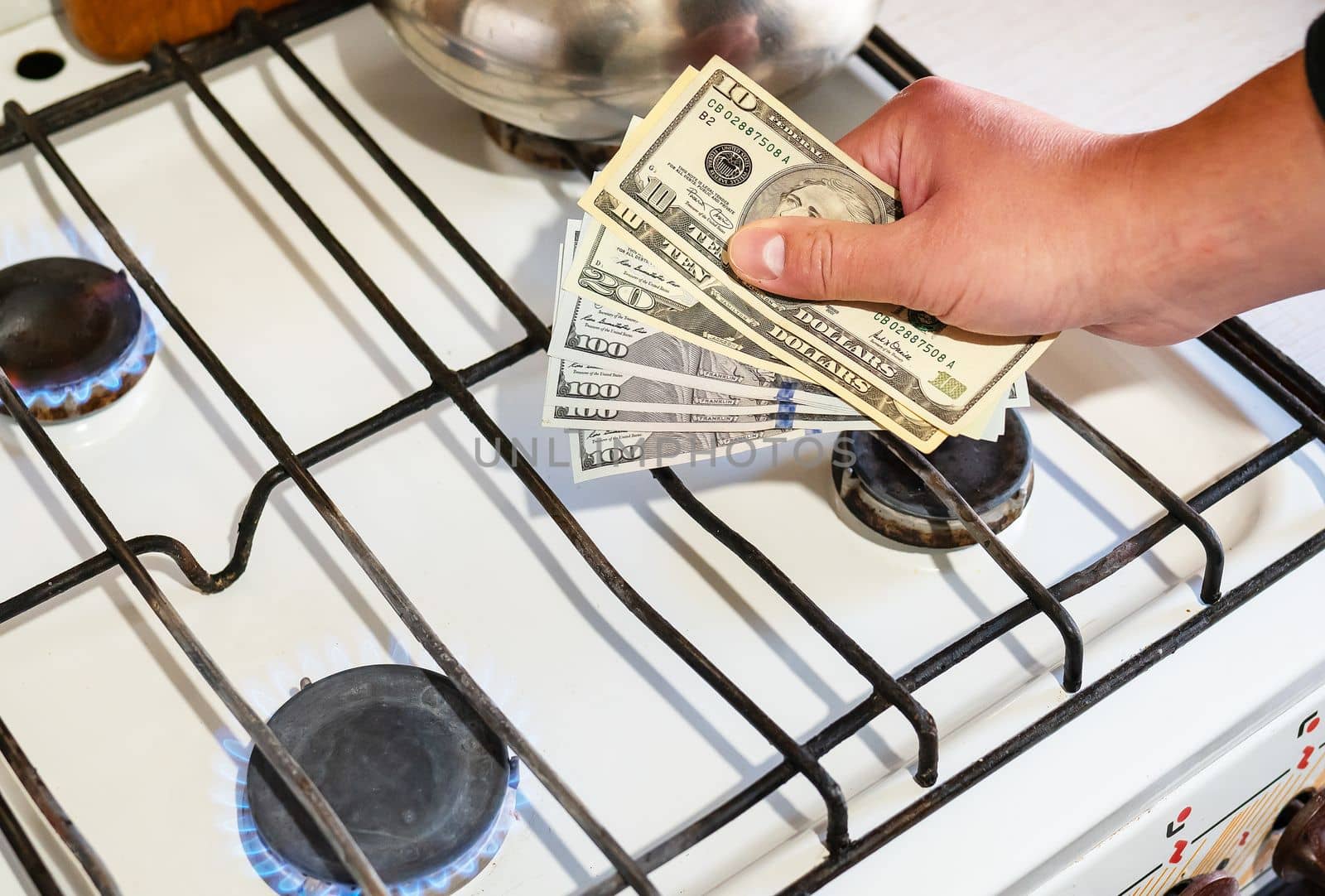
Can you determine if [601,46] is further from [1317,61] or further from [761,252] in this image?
[1317,61]

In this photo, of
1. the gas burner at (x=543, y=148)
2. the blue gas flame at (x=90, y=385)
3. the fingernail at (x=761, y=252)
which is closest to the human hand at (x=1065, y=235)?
the fingernail at (x=761, y=252)

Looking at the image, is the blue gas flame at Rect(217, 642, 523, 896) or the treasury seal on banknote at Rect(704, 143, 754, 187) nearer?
the blue gas flame at Rect(217, 642, 523, 896)

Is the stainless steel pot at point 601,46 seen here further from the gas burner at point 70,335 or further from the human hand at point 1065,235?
the gas burner at point 70,335

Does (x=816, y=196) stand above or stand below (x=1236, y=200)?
below

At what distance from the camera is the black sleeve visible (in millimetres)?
500

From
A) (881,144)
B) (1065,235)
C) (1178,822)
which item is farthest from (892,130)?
(1178,822)

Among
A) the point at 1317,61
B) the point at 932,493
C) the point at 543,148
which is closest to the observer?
the point at 1317,61

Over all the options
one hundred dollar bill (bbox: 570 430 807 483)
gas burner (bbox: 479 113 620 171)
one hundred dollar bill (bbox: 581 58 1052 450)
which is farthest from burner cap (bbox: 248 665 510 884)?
gas burner (bbox: 479 113 620 171)

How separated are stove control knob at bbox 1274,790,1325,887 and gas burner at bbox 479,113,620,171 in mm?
498

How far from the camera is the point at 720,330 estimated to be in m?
0.63

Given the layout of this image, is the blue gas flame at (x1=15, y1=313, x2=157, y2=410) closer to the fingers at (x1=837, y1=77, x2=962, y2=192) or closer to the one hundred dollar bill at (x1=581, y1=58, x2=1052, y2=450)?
the one hundred dollar bill at (x1=581, y1=58, x2=1052, y2=450)

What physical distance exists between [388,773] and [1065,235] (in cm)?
37

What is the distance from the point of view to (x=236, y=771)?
1.76ft

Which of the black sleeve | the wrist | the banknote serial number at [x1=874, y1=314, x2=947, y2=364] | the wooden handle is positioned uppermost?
the black sleeve
